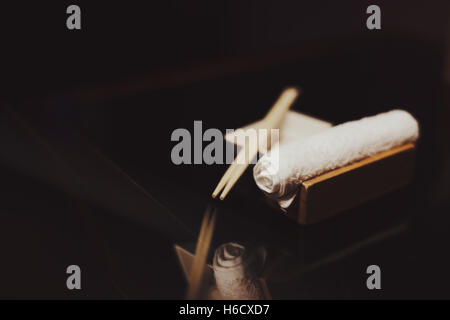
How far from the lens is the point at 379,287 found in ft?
3.62

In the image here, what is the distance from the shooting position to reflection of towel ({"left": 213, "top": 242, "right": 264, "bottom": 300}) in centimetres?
Result: 98

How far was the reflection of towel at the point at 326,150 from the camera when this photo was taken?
0.89 meters

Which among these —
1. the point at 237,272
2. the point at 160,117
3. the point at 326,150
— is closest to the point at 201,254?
the point at 237,272

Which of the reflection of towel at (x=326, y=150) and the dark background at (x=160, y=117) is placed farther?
the dark background at (x=160, y=117)

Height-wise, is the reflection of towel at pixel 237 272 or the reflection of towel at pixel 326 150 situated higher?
the reflection of towel at pixel 326 150

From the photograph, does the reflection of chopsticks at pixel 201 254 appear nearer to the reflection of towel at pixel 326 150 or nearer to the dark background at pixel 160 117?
the dark background at pixel 160 117

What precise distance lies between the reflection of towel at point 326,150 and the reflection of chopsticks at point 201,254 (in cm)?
19

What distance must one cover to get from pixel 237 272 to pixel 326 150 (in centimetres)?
33

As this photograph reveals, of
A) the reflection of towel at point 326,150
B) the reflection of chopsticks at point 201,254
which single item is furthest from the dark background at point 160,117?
the reflection of towel at point 326,150

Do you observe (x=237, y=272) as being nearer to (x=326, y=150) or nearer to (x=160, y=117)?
(x=326, y=150)

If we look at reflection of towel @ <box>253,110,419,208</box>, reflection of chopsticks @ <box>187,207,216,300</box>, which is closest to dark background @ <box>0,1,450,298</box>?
reflection of chopsticks @ <box>187,207,216,300</box>

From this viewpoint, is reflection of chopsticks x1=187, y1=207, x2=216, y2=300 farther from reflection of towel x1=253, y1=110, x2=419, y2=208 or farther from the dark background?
reflection of towel x1=253, y1=110, x2=419, y2=208

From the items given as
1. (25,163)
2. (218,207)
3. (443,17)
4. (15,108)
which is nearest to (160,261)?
(218,207)

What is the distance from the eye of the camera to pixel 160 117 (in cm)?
135
